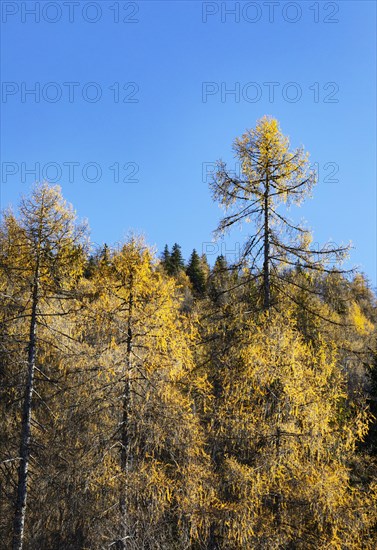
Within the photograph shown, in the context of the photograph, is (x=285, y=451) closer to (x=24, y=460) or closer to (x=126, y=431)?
(x=126, y=431)

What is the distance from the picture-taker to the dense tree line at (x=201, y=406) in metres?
9.14

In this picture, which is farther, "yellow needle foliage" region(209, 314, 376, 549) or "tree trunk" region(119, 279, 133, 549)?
"tree trunk" region(119, 279, 133, 549)

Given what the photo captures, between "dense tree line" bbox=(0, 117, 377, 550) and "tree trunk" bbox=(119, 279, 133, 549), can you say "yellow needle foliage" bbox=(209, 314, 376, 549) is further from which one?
"tree trunk" bbox=(119, 279, 133, 549)

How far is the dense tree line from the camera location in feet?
30.0

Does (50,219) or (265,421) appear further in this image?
(50,219)

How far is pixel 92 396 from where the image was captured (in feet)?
36.1

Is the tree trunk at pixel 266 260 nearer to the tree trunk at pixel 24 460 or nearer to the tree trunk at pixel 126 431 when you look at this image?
the tree trunk at pixel 126 431

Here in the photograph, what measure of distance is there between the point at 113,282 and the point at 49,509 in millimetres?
5217

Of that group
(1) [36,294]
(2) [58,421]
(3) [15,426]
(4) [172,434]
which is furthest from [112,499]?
(3) [15,426]

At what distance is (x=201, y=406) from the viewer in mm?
11719

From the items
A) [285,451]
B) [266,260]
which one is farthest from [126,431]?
[266,260]

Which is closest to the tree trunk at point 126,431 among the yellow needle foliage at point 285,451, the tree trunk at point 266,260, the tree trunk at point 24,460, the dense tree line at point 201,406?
the dense tree line at point 201,406

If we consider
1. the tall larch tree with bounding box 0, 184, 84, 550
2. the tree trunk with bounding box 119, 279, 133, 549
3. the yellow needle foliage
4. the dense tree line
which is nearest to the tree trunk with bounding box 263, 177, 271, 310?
the dense tree line

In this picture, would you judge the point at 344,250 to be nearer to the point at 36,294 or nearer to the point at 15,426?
the point at 36,294
